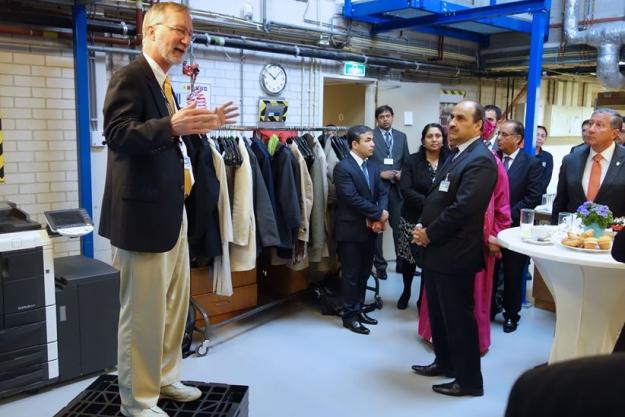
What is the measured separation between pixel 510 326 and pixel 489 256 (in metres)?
0.95

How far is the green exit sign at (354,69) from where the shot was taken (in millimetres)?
6070

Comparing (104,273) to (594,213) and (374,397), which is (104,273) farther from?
(594,213)

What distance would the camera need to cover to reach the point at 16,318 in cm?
317

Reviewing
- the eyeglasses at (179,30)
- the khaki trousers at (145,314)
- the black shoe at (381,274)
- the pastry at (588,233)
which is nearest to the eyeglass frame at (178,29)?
the eyeglasses at (179,30)

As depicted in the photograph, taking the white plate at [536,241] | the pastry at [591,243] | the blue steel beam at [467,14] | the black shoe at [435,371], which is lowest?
the black shoe at [435,371]

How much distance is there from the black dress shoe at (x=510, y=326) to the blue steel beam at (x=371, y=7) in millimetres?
3108

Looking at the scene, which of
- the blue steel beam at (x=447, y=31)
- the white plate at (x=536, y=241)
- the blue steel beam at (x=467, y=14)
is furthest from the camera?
the blue steel beam at (x=447, y=31)

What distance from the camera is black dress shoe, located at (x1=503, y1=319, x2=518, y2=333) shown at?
4.48 m

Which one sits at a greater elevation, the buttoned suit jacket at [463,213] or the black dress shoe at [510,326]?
the buttoned suit jacket at [463,213]

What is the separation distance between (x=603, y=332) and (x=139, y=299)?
239 cm

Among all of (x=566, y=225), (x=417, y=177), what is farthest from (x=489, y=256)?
(x=417, y=177)

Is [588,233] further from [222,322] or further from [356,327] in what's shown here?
[222,322]

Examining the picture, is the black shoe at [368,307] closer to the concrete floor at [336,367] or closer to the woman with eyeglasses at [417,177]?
the concrete floor at [336,367]

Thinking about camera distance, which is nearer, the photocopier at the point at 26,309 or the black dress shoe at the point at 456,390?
the photocopier at the point at 26,309
